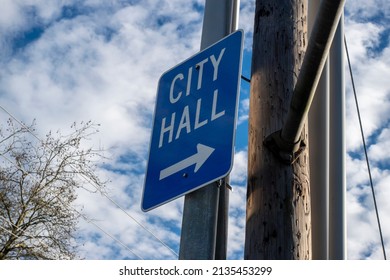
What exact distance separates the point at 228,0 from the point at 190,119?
85 cm

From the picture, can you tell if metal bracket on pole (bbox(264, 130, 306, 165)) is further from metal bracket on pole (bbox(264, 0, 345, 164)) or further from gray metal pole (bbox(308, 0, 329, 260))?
gray metal pole (bbox(308, 0, 329, 260))

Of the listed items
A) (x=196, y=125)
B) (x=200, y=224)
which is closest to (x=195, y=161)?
(x=196, y=125)

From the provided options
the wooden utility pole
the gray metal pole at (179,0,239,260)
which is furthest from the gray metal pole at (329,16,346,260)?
the gray metal pole at (179,0,239,260)

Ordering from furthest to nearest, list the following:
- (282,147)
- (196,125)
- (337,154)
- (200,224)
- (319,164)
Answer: (337,154) → (319,164) → (282,147) → (196,125) → (200,224)

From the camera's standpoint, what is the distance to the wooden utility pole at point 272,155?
281cm

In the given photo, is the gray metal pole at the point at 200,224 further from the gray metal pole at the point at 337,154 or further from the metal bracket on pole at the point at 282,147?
the gray metal pole at the point at 337,154

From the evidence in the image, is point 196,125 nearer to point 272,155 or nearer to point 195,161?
point 195,161

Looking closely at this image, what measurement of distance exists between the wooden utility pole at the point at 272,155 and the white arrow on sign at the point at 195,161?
0.38m

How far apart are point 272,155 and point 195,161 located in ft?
1.52

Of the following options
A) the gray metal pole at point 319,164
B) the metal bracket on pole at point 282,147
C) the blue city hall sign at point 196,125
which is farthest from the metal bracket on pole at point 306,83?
the gray metal pole at point 319,164

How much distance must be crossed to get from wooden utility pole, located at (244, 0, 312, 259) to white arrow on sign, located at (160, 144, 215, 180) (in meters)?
0.38

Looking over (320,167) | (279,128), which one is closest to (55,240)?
(320,167)

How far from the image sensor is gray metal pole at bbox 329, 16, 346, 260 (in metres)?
3.81

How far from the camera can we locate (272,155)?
9.88ft
